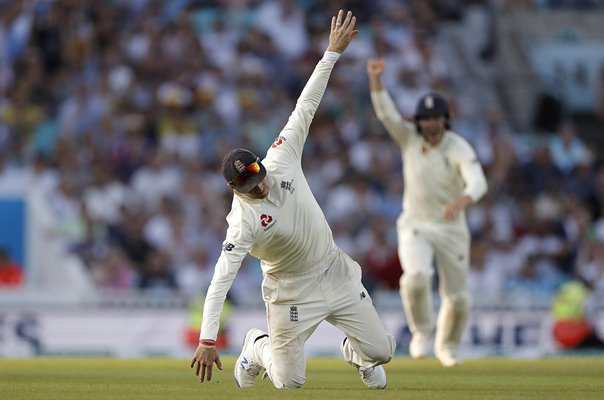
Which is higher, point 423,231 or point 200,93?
point 200,93

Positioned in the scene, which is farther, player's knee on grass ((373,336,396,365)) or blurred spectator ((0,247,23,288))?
blurred spectator ((0,247,23,288))

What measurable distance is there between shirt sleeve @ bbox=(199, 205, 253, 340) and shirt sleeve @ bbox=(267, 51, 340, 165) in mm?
710

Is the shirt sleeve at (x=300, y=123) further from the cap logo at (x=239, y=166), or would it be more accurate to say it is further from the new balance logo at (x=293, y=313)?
the new balance logo at (x=293, y=313)

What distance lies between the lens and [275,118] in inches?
802

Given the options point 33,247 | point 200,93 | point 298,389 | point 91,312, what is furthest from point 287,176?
point 200,93

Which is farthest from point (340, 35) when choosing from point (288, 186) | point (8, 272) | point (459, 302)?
point (8, 272)

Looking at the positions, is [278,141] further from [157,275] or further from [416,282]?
[157,275]

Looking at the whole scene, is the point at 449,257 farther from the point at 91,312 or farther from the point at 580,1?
the point at 580,1

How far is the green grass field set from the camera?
9.05m

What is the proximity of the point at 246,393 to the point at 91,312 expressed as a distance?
324 inches

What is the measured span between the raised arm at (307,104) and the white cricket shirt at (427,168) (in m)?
2.85

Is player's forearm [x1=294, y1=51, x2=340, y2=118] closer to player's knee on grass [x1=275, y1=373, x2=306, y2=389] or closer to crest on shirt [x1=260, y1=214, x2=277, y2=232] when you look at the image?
crest on shirt [x1=260, y1=214, x2=277, y2=232]

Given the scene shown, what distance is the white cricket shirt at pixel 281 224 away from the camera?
29.7 feet

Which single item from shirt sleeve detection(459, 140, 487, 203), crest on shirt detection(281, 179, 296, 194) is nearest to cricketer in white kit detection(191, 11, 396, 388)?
crest on shirt detection(281, 179, 296, 194)
